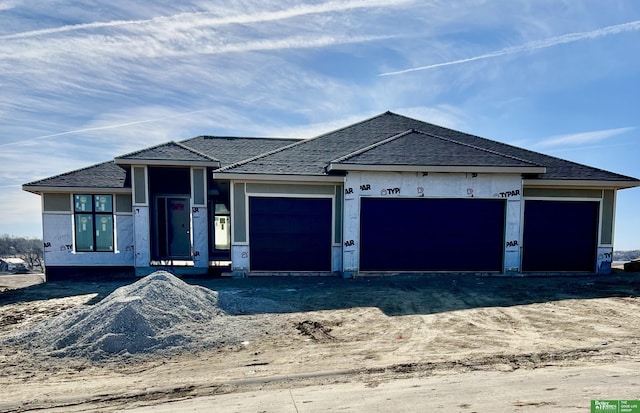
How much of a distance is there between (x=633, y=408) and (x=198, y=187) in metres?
12.4

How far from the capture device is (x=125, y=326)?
5961 mm

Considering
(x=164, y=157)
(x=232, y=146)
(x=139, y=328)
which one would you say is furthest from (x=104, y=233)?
(x=139, y=328)

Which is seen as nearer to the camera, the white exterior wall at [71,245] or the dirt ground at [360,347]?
the dirt ground at [360,347]

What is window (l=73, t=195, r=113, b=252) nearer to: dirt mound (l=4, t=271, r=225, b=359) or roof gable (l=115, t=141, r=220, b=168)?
roof gable (l=115, t=141, r=220, b=168)

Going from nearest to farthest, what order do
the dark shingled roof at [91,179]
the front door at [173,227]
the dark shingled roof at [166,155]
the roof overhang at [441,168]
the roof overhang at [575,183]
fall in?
1. the roof overhang at [441,168]
2. the dark shingled roof at [166,155]
3. the roof overhang at [575,183]
4. the dark shingled roof at [91,179]
5. the front door at [173,227]

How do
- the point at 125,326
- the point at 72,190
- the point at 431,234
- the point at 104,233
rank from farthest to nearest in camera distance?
1. the point at 104,233
2. the point at 72,190
3. the point at 431,234
4. the point at 125,326

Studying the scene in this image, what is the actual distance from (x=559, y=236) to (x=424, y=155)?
624cm

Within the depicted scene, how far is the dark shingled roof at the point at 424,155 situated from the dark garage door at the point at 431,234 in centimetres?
139

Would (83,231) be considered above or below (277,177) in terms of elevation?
below

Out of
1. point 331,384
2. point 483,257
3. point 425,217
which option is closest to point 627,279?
point 483,257

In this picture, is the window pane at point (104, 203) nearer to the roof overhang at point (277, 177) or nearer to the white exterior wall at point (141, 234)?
the white exterior wall at point (141, 234)

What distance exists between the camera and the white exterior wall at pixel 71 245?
41.9ft

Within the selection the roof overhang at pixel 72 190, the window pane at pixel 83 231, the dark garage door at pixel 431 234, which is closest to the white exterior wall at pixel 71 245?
the window pane at pixel 83 231

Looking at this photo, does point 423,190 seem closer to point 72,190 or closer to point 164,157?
point 164,157
